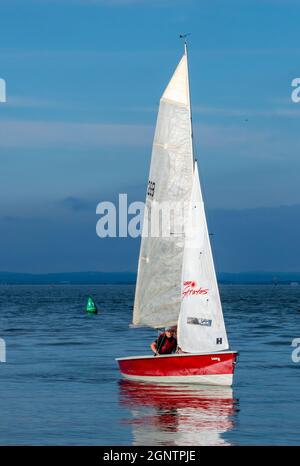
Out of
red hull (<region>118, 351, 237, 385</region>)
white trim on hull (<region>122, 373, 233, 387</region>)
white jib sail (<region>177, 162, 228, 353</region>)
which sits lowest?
white trim on hull (<region>122, 373, 233, 387</region>)

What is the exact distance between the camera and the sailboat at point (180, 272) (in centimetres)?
3919

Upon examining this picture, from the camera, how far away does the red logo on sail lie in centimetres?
3956

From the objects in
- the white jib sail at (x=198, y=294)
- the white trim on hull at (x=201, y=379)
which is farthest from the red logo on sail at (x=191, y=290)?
the white trim on hull at (x=201, y=379)

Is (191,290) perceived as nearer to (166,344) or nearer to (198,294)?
(198,294)

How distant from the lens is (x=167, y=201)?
136ft

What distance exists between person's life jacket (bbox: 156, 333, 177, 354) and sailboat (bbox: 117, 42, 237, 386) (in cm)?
50

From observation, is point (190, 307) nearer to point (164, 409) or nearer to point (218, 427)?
point (164, 409)

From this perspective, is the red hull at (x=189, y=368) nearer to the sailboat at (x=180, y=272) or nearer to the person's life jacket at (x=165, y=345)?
the sailboat at (x=180, y=272)

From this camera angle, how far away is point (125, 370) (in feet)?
137

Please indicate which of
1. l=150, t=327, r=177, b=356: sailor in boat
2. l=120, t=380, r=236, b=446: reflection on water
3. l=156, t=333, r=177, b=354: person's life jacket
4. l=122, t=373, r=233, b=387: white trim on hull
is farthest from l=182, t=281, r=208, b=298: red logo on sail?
l=120, t=380, r=236, b=446: reflection on water

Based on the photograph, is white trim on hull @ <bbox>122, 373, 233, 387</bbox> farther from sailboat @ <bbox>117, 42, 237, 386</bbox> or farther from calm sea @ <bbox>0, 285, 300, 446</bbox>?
calm sea @ <bbox>0, 285, 300, 446</bbox>

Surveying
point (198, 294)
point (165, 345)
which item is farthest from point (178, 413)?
point (198, 294)

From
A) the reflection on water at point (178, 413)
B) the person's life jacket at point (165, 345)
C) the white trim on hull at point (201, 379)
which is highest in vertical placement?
the person's life jacket at point (165, 345)
